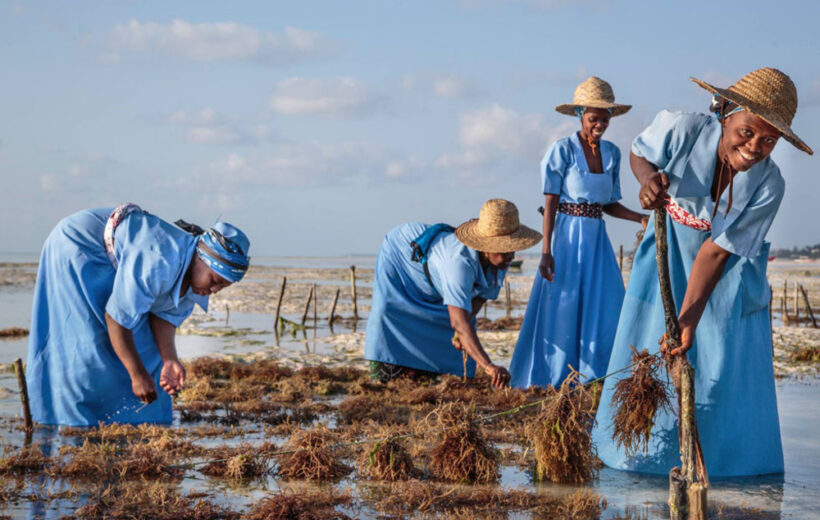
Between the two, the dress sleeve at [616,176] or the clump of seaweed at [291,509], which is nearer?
the clump of seaweed at [291,509]

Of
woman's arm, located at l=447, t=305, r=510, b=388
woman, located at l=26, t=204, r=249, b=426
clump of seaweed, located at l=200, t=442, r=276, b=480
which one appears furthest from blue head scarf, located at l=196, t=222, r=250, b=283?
woman's arm, located at l=447, t=305, r=510, b=388

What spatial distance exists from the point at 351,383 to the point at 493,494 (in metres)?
4.03

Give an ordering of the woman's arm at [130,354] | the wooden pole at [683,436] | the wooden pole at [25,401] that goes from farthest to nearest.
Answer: the wooden pole at [25,401]
the woman's arm at [130,354]
the wooden pole at [683,436]

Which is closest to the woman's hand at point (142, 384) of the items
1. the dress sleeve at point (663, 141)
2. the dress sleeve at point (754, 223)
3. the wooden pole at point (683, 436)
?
the wooden pole at point (683, 436)

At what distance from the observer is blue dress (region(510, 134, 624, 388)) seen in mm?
7062

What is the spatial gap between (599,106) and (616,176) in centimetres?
68

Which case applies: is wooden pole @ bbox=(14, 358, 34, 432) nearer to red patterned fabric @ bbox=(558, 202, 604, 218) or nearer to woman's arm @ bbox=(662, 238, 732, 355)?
woman's arm @ bbox=(662, 238, 732, 355)

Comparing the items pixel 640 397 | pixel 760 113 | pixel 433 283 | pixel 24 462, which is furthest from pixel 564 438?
pixel 433 283

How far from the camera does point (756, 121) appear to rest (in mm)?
3775

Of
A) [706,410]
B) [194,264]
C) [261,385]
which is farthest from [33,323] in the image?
[706,410]

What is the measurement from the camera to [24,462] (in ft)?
15.0

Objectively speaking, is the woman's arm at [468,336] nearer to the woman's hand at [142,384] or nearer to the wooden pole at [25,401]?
the woman's hand at [142,384]

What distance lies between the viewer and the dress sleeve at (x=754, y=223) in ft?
13.5

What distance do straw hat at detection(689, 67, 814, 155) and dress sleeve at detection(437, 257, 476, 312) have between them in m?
2.83
